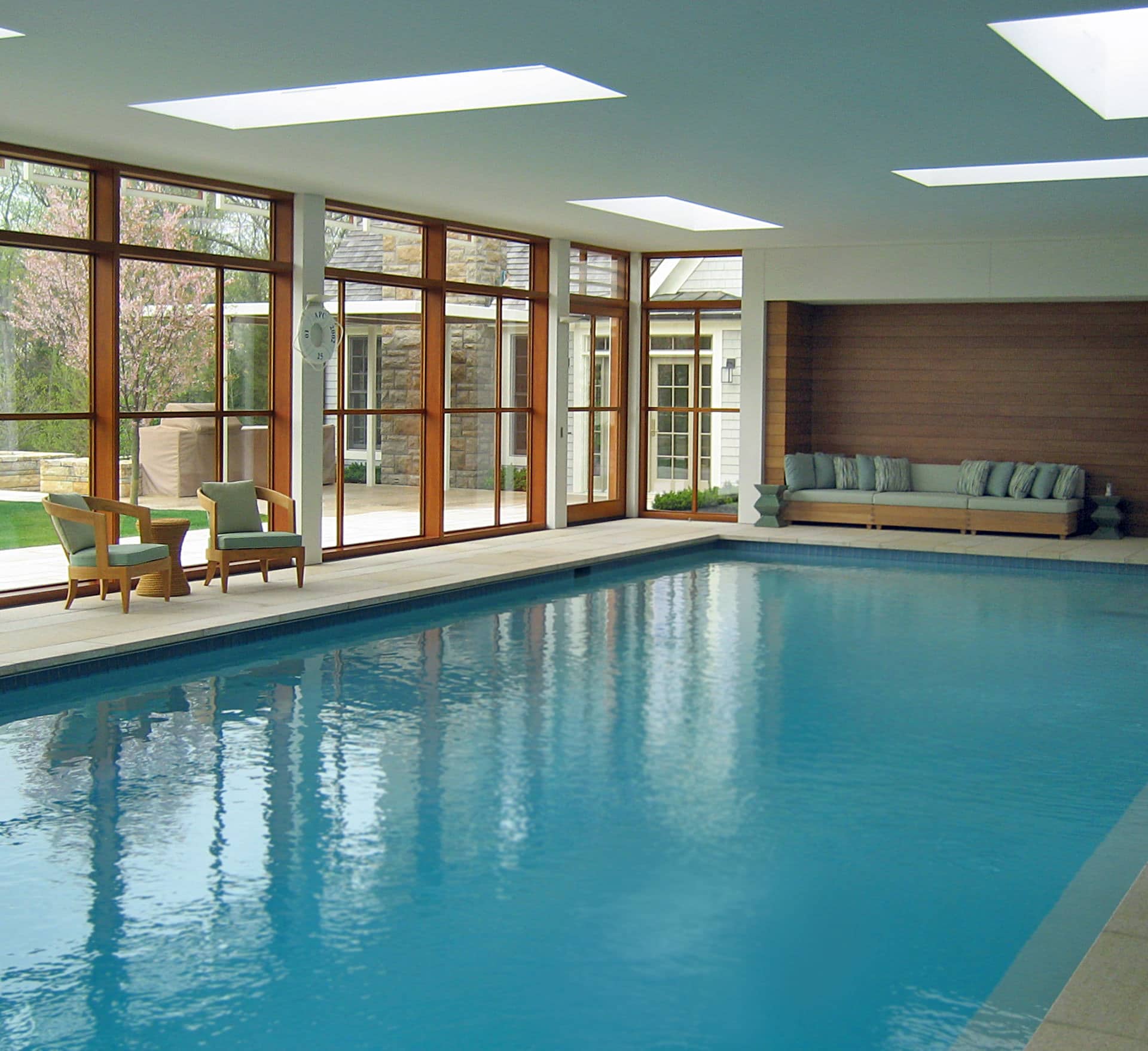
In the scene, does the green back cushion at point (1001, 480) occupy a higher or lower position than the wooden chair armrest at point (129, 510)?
higher

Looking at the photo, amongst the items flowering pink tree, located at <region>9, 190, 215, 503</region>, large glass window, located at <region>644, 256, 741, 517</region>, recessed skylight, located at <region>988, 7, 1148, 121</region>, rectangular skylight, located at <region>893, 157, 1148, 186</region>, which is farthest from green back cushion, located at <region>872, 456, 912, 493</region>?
recessed skylight, located at <region>988, 7, 1148, 121</region>

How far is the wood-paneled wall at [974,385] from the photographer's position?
1416 centimetres

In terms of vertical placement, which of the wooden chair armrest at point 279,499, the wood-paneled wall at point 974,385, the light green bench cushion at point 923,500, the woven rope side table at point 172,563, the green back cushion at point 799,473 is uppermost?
the wood-paneled wall at point 974,385

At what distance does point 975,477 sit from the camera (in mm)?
14383

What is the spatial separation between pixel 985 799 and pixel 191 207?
7287 mm

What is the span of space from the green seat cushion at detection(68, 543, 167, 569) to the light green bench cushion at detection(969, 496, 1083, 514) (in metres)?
8.70

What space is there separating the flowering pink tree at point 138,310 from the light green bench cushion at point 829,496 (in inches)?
274

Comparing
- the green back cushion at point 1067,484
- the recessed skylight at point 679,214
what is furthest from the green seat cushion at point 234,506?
the green back cushion at point 1067,484

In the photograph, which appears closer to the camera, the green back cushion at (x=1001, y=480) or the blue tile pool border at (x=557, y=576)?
the blue tile pool border at (x=557, y=576)

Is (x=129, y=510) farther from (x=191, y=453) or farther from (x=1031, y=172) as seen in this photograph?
(x=1031, y=172)

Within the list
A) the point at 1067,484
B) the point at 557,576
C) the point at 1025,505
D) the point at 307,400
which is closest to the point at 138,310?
the point at 307,400

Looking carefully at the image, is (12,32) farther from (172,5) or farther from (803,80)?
(803,80)

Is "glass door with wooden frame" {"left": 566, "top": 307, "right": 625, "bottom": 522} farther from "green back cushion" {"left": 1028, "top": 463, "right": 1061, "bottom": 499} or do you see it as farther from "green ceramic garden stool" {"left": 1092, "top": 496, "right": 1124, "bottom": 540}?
"green ceramic garden stool" {"left": 1092, "top": 496, "right": 1124, "bottom": 540}

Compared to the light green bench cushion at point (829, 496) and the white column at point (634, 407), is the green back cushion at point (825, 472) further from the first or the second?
the white column at point (634, 407)
